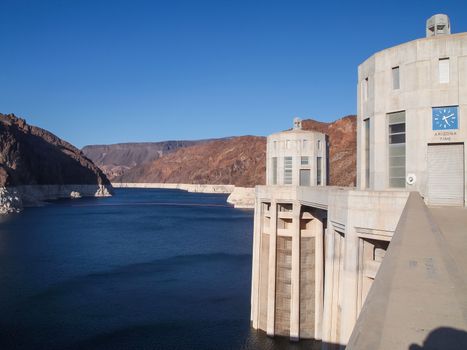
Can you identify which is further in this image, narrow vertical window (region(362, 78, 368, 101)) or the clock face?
narrow vertical window (region(362, 78, 368, 101))

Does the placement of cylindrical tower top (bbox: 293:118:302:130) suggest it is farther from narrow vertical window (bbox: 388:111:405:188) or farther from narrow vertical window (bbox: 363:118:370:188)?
narrow vertical window (bbox: 388:111:405:188)

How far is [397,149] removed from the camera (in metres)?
14.6

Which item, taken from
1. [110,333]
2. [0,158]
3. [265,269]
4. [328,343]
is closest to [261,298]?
[265,269]

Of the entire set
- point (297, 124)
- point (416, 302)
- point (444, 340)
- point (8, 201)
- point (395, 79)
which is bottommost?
point (8, 201)

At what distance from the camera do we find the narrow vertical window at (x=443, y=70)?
44.2ft

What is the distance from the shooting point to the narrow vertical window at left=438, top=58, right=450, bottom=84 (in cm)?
1346

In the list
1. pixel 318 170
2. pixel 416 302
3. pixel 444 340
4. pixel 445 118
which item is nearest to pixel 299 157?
pixel 318 170

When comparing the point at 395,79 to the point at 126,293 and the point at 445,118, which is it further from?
the point at 126,293

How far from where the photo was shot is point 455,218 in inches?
456

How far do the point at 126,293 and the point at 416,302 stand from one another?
133 ft

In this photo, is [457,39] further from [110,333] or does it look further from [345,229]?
[110,333]

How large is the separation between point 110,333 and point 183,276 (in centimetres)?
1898

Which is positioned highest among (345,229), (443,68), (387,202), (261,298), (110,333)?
(443,68)

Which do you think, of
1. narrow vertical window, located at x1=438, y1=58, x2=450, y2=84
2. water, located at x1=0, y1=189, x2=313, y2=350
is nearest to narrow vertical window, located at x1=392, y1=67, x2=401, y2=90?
narrow vertical window, located at x1=438, y1=58, x2=450, y2=84
